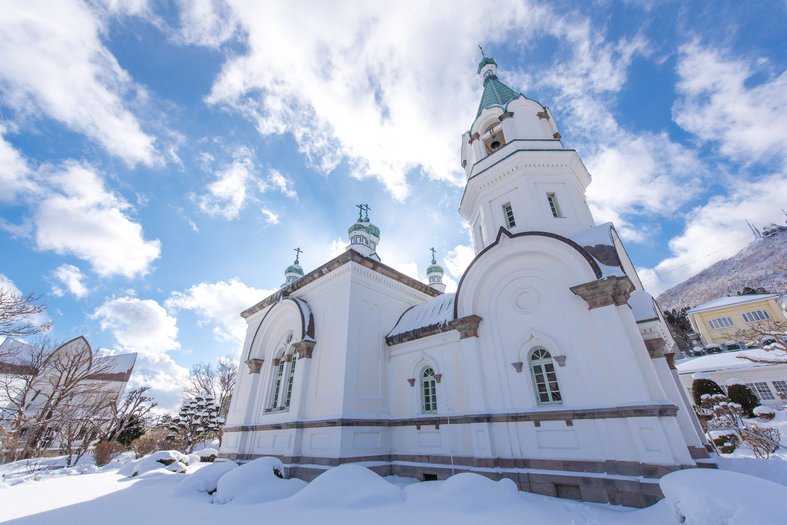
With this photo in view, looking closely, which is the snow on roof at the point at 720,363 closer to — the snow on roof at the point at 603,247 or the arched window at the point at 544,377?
the snow on roof at the point at 603,247

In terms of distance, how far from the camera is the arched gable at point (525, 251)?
798 centimetres

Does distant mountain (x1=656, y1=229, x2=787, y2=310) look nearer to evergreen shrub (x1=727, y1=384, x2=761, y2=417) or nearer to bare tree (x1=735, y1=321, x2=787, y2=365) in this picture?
evergreen shrub (x1=727, y1=384, x2=761, y2=417)

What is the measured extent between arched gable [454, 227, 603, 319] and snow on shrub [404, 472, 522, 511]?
4467 mm

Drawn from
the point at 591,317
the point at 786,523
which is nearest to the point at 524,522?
the point at 786,523

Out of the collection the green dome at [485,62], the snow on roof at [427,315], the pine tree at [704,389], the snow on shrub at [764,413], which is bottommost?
the snow on shrub at [764,413]

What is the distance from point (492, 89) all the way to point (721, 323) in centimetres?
4023

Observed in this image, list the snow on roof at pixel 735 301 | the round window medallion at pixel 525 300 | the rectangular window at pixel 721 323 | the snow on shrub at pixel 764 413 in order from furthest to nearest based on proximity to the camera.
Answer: the rectangular window at pixel 721 323
the snow on roof at pixel 735 301
the snow on shrub at pixel 764 413
the round window medallion at pixel 525 300

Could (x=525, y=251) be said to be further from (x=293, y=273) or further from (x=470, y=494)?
(x=293, y=273)

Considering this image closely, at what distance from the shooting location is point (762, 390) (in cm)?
2064

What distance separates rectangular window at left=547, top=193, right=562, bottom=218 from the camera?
34.8 ft

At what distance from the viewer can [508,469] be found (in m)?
7.71

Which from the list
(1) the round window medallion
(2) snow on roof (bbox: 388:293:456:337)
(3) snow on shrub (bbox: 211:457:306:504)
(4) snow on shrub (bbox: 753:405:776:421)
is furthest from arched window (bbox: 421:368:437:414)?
(4) snow on shrub (bbox: 753:405:776:421)

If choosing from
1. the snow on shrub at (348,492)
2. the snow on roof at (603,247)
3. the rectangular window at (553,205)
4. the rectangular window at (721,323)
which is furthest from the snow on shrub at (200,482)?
the rectangular window at (721,323)

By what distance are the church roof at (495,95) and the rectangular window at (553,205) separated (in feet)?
16.0
